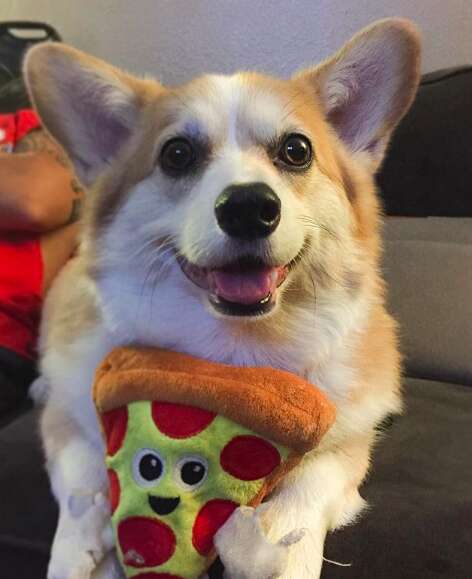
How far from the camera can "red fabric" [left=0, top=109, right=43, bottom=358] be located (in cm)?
145

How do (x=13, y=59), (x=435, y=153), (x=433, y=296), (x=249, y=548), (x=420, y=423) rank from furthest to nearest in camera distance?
(x=13, y=59) → (x=435, y=153) → (x=433, y=296) → (x=420, y=423) → (x=249, y=548)

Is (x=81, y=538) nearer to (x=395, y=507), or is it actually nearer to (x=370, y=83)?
(x=395, y=507)

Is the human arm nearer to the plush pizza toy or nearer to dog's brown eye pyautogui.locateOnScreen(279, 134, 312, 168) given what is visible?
dog's brown eye pyautogui.locateOnScreen(279, 134, 312, 168)

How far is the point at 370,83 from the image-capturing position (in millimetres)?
1041

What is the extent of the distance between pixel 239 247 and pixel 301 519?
36 centimetres

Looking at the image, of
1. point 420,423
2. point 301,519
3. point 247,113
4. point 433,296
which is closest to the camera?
point 301,519

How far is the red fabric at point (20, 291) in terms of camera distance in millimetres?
1453

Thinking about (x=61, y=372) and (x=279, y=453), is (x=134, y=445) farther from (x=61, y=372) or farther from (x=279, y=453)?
(x=61, y=372)

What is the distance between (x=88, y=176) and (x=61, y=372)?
0.34 meters

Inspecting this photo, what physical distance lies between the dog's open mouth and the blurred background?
4.81 feet

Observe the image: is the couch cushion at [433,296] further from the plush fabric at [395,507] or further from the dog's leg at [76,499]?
the dog's leg at [76,499]

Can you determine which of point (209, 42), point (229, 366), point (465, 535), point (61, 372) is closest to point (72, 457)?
point (61, 372)

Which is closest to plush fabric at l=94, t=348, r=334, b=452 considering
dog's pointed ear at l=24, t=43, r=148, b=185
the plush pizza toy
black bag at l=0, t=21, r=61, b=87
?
the plush pizza toy

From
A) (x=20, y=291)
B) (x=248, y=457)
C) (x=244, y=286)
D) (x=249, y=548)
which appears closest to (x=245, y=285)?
(x=244, y=286)
